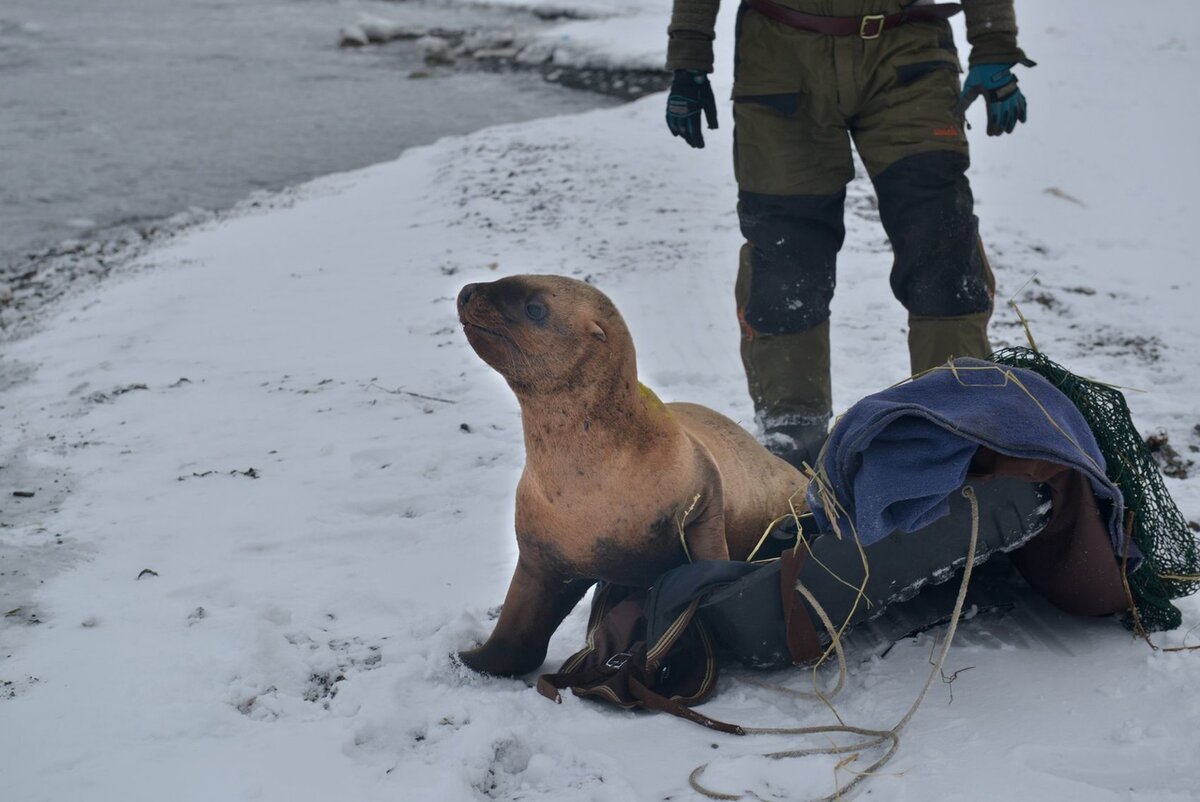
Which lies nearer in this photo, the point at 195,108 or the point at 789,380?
the point at 789,380

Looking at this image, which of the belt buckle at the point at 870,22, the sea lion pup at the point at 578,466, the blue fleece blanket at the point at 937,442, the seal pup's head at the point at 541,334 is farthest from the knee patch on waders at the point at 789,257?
the blue fleece blanket at the point at 937,442

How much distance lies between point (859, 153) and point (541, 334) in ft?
5.05

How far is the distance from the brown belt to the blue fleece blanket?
1504mm

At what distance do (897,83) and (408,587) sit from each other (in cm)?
218

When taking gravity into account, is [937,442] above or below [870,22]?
below

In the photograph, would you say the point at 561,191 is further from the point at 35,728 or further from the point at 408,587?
the point at 35,728

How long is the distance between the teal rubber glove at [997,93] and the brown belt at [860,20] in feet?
0.72

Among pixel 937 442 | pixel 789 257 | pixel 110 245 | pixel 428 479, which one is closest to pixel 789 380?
pixel 789 257

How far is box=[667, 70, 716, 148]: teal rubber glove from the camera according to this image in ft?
13.3

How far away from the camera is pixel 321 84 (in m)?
15.1

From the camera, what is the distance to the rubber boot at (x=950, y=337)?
3729 millimetres

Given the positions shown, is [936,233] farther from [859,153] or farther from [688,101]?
[688,101]

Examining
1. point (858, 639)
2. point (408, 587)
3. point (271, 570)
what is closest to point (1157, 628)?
point (858, 639)

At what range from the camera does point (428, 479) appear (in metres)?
4.21
